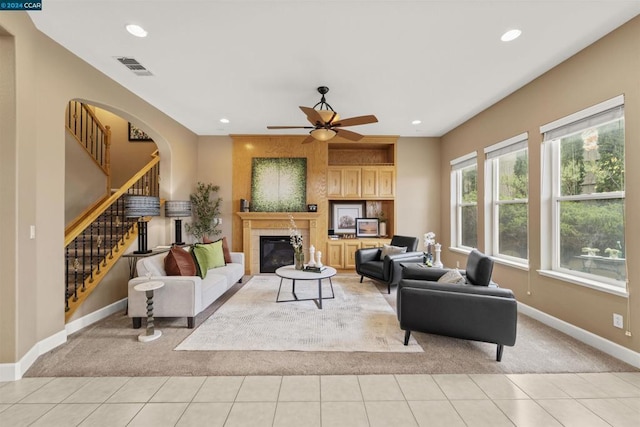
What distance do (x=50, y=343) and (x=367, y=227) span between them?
5350mm

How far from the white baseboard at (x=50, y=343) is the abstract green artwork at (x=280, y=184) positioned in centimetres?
311

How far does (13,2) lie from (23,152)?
3.86 ft

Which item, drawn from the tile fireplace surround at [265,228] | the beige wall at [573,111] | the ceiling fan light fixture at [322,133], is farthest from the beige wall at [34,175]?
the beige wall at [573,111]

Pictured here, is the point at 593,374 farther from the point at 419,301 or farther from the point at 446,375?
the point at 419,301

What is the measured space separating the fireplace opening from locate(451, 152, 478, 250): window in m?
3.48

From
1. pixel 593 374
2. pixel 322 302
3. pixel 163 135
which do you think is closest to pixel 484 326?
pixel 593 374

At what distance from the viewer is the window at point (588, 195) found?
276 cm

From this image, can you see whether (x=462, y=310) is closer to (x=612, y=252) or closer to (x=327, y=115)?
(x=612, y=252)

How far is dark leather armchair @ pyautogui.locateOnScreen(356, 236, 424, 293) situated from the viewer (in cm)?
465

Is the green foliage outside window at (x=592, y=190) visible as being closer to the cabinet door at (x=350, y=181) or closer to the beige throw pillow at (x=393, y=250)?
the beige throw pillow at (x=393, y=250)

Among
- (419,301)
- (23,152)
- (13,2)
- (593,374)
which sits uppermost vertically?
(13,2)

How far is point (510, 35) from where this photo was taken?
2695 millimetres

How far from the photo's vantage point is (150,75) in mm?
3533

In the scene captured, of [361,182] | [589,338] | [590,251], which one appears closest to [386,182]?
[361,182]
